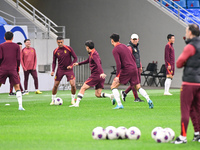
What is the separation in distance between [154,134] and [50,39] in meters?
22.5

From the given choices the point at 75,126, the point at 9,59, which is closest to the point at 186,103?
the point at 75,126

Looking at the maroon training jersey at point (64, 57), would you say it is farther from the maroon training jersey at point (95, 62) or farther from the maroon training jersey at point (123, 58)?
the maroon training jersey at point (123, 58)

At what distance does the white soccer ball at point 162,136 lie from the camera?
8471 mm

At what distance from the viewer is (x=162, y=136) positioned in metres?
8.47

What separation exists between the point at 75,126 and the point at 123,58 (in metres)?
3.95

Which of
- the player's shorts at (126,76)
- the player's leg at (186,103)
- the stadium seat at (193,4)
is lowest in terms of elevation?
the player's leg at (186,103)

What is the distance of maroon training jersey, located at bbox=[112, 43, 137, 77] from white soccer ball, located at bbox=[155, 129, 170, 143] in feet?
18.4

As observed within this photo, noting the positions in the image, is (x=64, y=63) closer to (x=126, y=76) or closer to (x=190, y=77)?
(x=126, y=76)

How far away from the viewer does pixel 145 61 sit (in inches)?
1375

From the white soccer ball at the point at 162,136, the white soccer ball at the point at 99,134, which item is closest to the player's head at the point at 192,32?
the white soccer ball at the point at 162,136

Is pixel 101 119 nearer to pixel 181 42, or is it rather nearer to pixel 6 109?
pixel 6 109

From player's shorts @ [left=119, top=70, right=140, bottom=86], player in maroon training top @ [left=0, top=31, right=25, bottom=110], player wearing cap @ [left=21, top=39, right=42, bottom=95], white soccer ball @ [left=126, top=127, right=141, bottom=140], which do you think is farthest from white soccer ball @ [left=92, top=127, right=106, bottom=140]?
player wearing cap @ [left=21, top=39, right=42, bottom=95]

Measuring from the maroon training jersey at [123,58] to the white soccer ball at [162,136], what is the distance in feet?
18.4

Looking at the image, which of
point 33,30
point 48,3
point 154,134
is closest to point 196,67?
point 154,134
